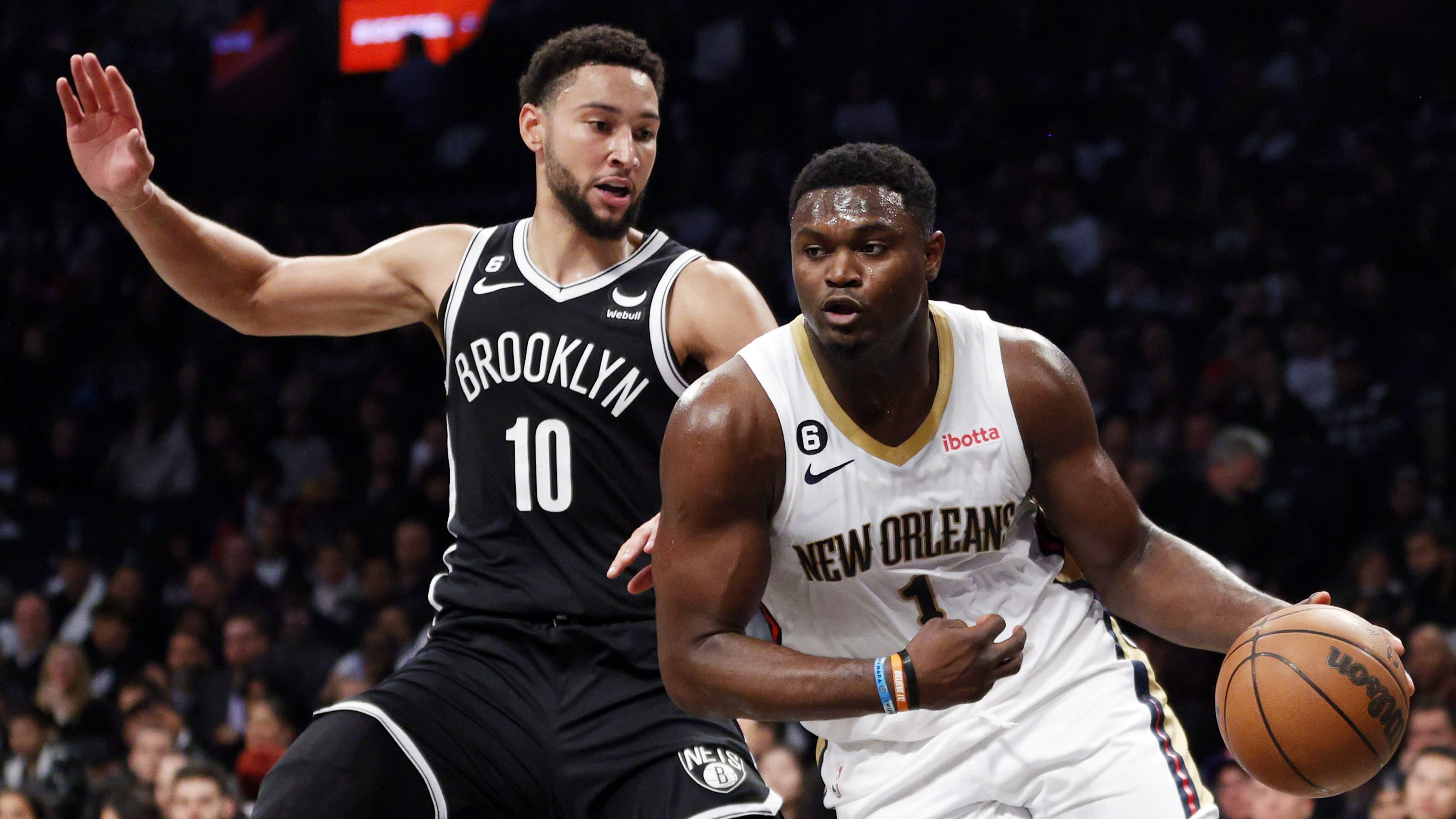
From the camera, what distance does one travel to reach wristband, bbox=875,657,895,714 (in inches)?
107

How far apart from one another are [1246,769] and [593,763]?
126cm

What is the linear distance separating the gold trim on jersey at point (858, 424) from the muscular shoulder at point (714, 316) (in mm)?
380

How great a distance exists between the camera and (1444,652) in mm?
6539

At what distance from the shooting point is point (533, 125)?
3.96 m

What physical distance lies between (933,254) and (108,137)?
203 centimetres

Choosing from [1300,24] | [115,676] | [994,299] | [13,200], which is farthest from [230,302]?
[13,200]

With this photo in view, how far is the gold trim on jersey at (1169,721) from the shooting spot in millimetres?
3008

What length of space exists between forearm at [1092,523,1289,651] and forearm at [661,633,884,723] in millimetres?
672

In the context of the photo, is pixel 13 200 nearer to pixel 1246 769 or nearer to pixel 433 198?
pixel 433 198

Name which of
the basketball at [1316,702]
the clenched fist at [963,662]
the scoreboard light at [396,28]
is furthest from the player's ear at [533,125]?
the scoreboard light at [396,28]

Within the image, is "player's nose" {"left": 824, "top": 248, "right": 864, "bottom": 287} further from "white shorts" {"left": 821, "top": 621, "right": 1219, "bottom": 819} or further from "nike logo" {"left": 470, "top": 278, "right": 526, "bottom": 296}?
"nike logo" {"left": 470, "top": 278, "right": 526, "bottom": 296}

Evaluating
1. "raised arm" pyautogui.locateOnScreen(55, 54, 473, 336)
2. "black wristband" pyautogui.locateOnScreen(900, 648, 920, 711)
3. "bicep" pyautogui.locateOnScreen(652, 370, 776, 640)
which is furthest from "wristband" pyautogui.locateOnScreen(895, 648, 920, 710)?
"raised arm" pyautogui.locateOnScreen(55, 54, 473, 336)

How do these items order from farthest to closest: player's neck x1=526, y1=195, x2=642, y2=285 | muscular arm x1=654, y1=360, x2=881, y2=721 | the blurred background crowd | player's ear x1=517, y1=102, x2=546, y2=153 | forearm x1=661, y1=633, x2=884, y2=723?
the blurred background crowd < player's ear x1=517, y1=102, x2=546, y2=153 < player's neck x1=526, y1=195, x2=642, y2=285 < muscular arm x1=654, y1=360, x2=881, y2=721 < forearm x1=661, y1=633, x2=884, y2=723

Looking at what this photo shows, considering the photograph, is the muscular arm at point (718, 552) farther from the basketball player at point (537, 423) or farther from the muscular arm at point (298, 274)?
the muscular arm at point (298, 274)
